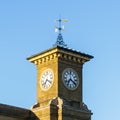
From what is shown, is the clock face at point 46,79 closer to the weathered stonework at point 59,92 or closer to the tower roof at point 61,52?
the weathered stonework at point 59,92

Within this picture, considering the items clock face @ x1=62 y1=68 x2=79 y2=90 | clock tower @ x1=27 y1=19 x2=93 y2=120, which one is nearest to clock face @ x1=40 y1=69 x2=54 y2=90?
clock tower @ x1=27 y1=19 x2=93 y2=120

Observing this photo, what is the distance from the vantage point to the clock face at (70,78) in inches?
1689

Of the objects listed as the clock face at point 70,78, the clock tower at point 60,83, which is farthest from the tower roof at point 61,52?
the clock face at point 70,78

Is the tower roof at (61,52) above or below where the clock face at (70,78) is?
above

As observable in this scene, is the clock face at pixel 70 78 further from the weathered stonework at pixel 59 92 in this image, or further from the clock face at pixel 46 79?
the clock face at pixel 46 79

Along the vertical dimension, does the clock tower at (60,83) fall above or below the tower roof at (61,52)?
below

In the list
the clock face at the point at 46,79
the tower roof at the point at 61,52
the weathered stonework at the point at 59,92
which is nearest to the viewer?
the weathered stonework at the point at 59,92

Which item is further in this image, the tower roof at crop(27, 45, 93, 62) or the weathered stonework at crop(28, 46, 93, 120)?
the tower roof at crop(27, 45, 93, 62)

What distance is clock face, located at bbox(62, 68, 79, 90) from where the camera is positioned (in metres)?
42.9

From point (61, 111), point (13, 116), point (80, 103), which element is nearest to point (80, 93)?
point (80, 103)

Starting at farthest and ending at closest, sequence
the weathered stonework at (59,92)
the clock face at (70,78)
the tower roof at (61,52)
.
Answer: the clock face at (70,78), the tower roof at (61,52), the weathered stonework at (59,92)

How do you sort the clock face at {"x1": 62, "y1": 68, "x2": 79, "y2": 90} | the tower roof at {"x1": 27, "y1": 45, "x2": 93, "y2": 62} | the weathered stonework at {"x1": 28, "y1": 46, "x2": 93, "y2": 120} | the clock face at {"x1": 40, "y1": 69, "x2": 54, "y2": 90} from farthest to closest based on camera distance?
the clock face at {"x1": 40, "y1": 69, "x2": 54, "y2": 90} < the clock face at {"x1": 62, "y1": 68, "x2": 79, "y2": 90} < the tower roof at {"x1": 27, "y1": 45, "x2": 93, "y2": 62} < the weathered stonework at {"x1": 28, "y1": 46, "x2": 93, "y2": 120}

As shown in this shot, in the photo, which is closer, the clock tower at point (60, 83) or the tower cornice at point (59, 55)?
the clock tower at point (60, 83)

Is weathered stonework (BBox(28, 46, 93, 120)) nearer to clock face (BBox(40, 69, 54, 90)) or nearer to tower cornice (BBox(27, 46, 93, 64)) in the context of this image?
tower cornice (BBox(27, 46, 93, 64))
